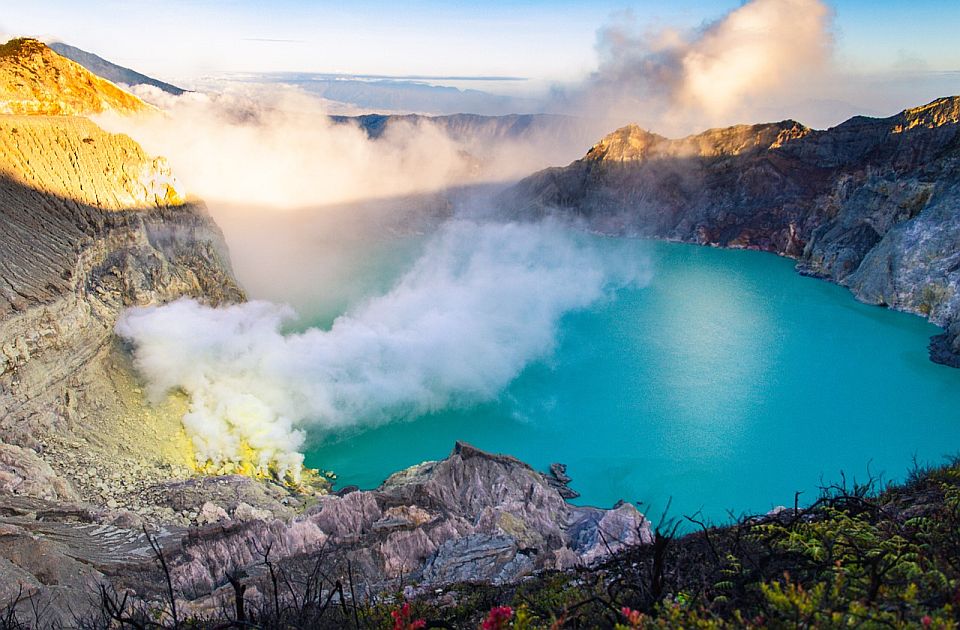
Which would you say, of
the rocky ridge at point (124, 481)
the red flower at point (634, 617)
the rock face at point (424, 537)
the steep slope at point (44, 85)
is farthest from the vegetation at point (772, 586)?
the steep slope at point (44, 85)

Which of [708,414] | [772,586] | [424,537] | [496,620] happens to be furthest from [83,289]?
[708,414]

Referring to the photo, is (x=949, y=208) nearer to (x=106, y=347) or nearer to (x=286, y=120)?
(x=106, y=347)

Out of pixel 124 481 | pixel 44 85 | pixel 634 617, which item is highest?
pixel 44 85

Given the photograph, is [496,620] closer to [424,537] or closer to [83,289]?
[424,537]

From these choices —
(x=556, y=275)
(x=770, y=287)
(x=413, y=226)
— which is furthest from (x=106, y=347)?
(x=413, y=226)

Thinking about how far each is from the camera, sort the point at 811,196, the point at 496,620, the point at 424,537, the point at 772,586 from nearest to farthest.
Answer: the point at 496,620, the point at 772,586, the point at 424,537, the point at 811,196

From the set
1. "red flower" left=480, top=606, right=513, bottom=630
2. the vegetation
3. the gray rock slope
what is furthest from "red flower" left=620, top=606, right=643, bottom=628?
the gray rock slope

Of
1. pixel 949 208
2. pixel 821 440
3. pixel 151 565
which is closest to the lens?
pixel 151 565
